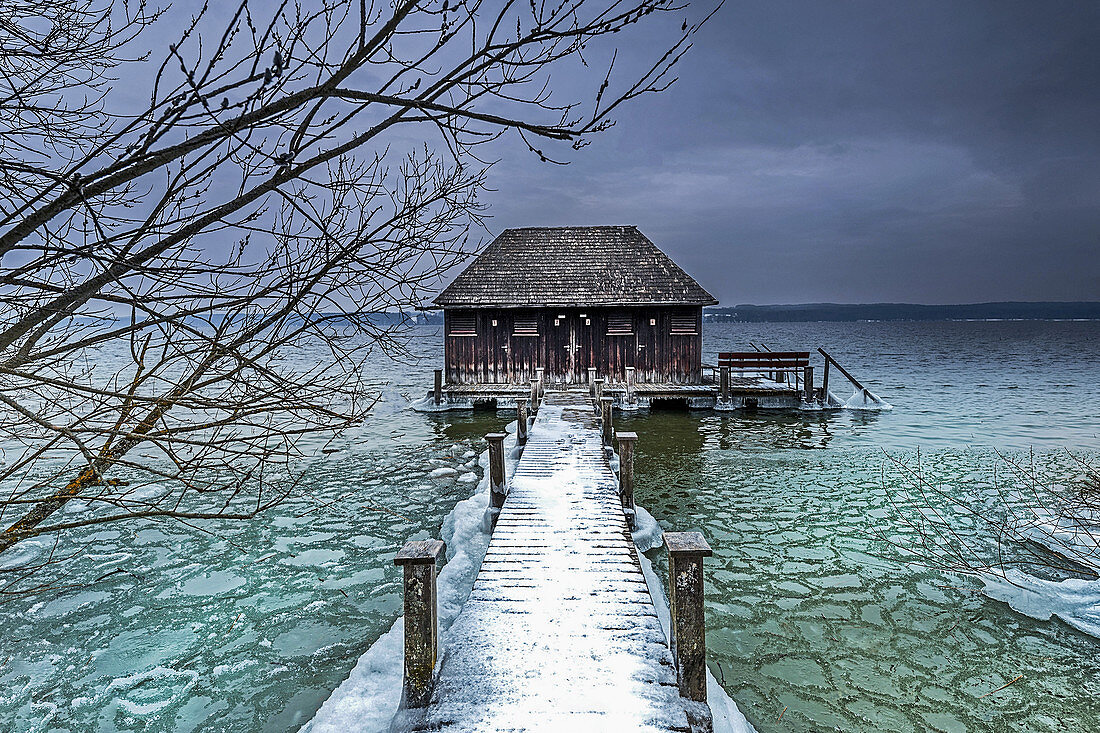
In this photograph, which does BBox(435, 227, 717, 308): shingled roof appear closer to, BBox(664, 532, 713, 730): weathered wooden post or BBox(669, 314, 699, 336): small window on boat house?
BBox(669, 314, 699, 336): small window on boat house

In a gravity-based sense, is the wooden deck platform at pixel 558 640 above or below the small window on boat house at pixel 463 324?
below

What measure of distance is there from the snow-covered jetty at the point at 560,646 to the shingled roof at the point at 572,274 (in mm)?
15224

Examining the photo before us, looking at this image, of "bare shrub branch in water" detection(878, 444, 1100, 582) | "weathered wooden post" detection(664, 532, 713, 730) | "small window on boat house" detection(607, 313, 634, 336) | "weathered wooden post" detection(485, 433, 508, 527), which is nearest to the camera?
"weathered wooden post" detection(664, 532, 713, 730)

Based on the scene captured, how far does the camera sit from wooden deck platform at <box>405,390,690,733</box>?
3.92 meters

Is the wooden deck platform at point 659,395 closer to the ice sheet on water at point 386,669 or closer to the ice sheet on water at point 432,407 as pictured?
the ice sheet on water at point 432,407

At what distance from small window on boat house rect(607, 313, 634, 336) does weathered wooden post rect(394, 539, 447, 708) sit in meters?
17.8

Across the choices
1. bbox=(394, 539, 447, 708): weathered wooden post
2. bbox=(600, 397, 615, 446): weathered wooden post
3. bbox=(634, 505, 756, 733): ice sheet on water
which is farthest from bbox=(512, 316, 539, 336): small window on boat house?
bbox=(394, 539, 447, 708): weathered wooden post

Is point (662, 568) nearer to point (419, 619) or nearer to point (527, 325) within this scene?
point (419, 619)

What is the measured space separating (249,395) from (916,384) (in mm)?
37729

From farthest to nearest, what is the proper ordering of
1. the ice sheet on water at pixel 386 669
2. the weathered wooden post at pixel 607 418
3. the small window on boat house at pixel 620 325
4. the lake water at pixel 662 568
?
the small window on boat house at pixel 620 325 → the weathered wooden post at pixel 607 418 → the lake water at pixel 662 568 → the ice sheet on water at pixel 386 669

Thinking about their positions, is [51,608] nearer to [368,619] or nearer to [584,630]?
[368,619]

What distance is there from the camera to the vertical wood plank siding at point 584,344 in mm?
21641

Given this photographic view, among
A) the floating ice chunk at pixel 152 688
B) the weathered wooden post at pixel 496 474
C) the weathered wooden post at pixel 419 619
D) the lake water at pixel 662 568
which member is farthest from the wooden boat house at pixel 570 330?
the weathered wooden post at pixel 419 619

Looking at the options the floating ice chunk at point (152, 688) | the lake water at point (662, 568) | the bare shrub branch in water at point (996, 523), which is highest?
the bare shrub branch in water at point (996, 523)
